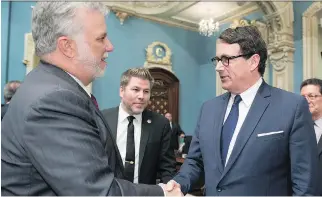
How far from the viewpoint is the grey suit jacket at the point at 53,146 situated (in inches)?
36.3

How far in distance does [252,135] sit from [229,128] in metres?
0.15

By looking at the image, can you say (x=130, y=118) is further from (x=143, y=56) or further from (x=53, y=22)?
(x=143, y=56)

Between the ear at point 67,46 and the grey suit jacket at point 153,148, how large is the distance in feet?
3.93

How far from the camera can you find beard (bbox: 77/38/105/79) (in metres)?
1.18

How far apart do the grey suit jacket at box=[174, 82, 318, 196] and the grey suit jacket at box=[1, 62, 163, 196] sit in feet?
2.31

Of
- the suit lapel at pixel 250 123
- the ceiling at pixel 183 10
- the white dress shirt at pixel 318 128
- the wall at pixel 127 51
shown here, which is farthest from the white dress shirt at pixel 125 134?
the ceiling at pixel 183 10

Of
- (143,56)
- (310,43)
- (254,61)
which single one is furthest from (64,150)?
(143,56)

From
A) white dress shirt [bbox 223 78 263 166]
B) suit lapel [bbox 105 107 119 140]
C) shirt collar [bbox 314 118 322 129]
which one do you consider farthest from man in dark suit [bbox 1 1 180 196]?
shirt collar [bbox 314 118 322 129]

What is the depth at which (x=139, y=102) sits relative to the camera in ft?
7.68

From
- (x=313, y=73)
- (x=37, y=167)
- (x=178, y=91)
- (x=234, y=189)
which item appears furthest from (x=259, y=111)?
(x=178, y=91)

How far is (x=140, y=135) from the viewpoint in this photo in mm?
2301

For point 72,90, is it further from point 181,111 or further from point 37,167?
point 181,111

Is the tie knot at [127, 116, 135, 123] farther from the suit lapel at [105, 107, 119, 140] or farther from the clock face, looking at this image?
the clock face

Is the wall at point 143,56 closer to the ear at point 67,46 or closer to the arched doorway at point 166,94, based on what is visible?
the arched doorway at point 166,94
